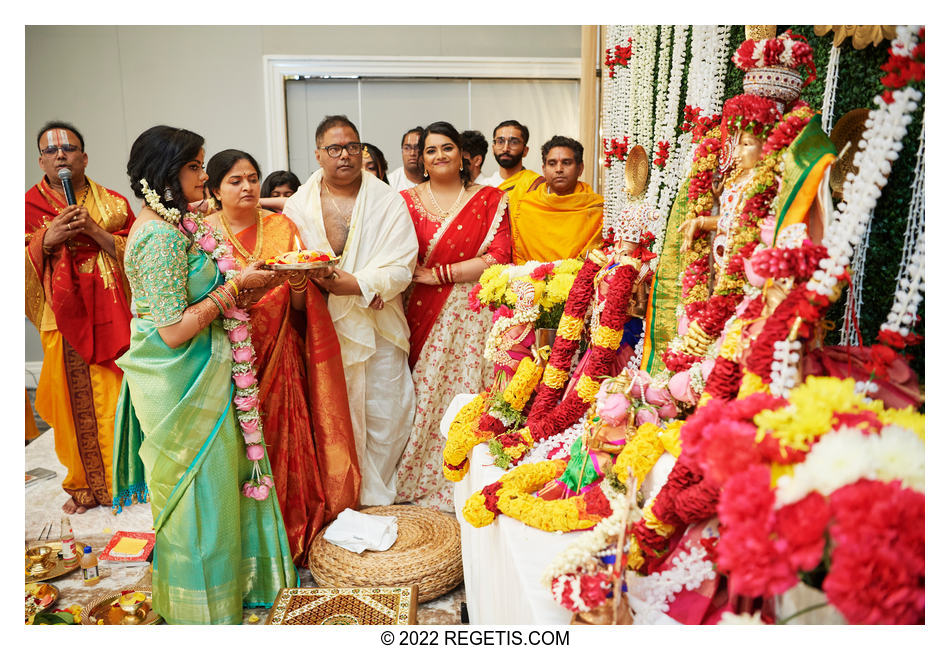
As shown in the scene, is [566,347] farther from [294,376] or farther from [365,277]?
[294,376]

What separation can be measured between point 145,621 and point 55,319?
147 centimetres

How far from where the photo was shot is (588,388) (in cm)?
181

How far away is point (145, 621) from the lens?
6.81ft

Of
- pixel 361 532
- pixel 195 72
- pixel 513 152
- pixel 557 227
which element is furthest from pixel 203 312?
pixel 195 72

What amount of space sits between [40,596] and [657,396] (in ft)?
7.31

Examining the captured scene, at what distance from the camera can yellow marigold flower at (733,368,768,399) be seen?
3.81ft

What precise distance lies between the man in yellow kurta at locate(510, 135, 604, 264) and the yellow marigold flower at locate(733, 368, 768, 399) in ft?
6.17

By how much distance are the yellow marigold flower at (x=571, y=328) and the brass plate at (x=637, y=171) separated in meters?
0.69

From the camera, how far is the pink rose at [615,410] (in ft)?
5.00

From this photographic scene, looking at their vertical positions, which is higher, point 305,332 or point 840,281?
point 840,281

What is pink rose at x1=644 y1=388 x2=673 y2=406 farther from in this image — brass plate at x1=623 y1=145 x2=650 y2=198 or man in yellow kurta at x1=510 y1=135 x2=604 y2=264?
man in yellow kurta at x1=510 y1=135 x2=604 y2=264

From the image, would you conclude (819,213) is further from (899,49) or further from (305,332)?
(305,332)

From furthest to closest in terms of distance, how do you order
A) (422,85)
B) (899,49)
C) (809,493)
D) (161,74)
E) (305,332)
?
(422,85)
(161,74)
(305,332)
(899,49)
(809,493)
